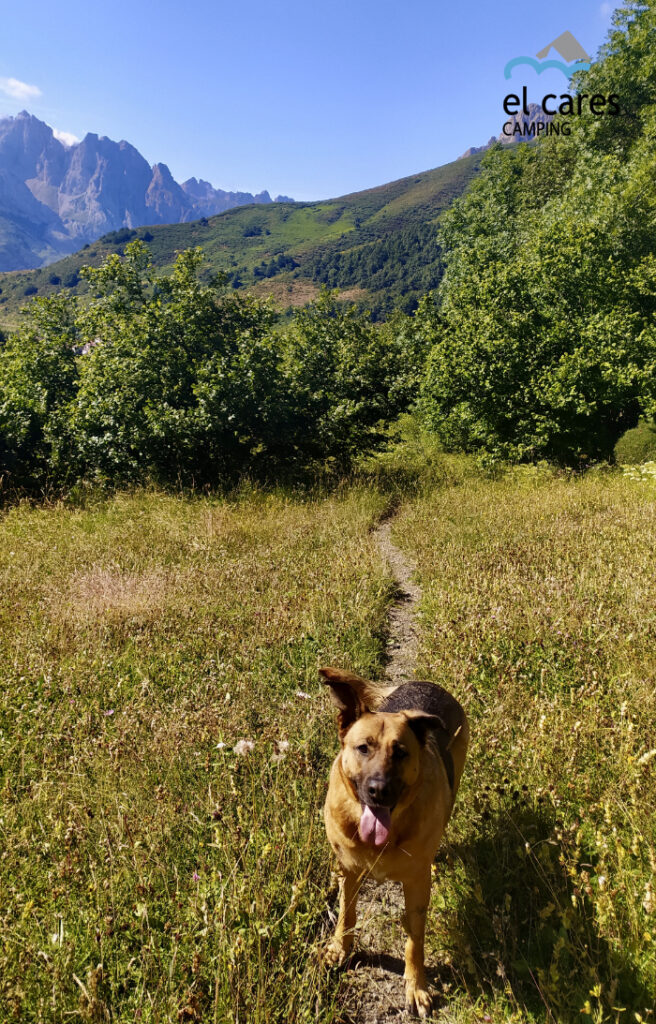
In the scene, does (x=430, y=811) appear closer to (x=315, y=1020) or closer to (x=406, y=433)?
(x=315, y=1020)

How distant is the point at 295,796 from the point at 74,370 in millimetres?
12240

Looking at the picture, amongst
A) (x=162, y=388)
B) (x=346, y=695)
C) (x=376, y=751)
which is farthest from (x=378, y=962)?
(x=162, y=388)

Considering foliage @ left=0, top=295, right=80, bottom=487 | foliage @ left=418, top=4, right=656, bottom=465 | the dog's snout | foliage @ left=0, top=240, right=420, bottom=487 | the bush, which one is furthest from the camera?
the bush

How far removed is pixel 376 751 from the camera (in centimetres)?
202

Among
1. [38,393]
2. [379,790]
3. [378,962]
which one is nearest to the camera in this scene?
[379,790]

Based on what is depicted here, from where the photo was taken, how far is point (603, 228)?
50.3ft

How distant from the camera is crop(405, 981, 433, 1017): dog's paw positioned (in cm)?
229

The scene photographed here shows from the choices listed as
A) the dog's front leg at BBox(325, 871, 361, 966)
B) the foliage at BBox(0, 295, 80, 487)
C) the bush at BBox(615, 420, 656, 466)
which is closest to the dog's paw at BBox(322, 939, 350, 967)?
the dog's front leg at BBox(325, 871, 361, 966)

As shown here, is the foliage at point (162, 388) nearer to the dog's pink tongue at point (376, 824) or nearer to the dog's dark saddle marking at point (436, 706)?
the dog's dark saddle marking at point (436, 706)

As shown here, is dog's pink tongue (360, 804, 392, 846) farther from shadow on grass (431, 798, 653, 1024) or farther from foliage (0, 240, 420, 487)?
foliage (0, 240, 420, 487)

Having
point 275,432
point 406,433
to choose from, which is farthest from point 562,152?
point 275,432

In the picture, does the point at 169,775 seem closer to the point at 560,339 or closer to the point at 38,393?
the point at 38,393

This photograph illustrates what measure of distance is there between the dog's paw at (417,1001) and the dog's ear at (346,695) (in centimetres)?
128

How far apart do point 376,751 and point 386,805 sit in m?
0.20
